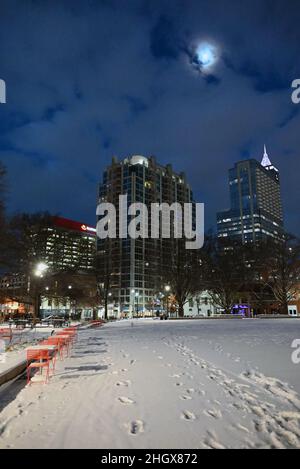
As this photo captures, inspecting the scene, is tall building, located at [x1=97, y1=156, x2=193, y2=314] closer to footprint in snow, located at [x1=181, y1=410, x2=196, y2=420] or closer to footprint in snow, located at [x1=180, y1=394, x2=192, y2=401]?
footprint in snow, located at [x1=180, y1=394, x2=192, y2=401]

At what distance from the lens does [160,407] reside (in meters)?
5.89

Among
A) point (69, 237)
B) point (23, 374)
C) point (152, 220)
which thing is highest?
point (152, 220)

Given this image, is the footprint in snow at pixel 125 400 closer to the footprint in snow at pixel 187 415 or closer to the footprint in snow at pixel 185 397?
the footprint in snow at pixel 185 397

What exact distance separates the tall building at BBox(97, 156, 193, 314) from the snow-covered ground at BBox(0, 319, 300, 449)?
11496cm

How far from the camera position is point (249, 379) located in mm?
7895

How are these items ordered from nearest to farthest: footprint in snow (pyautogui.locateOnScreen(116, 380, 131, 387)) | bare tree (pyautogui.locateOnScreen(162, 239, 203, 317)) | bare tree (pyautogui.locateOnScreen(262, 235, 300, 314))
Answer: footprint in snow (pyautogui.locateOnScreen(116, 380, 131, 387)) < bare tree (pyautogui.locateOnScreen(262, 235, 300, 314)) < bare tree (pyautogui.locateOnScreen(162, 239, 203, 317))

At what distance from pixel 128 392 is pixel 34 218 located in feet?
98.0

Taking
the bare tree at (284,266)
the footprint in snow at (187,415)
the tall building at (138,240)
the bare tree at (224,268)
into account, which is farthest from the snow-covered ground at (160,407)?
the tall building at (138,240)

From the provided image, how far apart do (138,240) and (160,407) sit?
13871 cm

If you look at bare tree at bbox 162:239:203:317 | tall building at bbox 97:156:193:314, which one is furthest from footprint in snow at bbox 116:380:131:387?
tall building at bbox 97:156:193:314

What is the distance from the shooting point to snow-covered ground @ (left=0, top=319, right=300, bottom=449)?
4.57 meters
